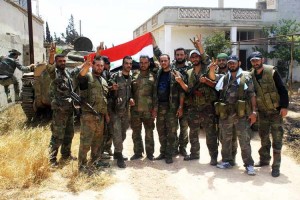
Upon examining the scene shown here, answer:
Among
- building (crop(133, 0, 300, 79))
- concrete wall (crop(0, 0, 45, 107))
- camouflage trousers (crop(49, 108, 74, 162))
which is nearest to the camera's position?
camouflage trousers (crop(49, 108, 74, 162))

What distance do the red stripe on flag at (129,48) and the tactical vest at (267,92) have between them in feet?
11.1

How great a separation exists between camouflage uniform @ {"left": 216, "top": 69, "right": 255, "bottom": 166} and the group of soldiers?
1cm

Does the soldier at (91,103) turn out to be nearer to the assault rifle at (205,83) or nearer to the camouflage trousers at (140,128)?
the camouflage trousers at (140,128)

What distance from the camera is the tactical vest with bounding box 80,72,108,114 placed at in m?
4.75

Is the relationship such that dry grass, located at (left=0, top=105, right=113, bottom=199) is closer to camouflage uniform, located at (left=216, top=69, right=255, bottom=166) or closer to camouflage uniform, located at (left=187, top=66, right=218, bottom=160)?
camouflage uniform, located at (left=187, top=66, right=218, bottom=160)

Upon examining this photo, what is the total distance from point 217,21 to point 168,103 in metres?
14.7

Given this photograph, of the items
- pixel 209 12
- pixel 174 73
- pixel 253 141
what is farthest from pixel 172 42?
pixel 174 73

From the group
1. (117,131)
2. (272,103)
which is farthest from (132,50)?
(272,103)

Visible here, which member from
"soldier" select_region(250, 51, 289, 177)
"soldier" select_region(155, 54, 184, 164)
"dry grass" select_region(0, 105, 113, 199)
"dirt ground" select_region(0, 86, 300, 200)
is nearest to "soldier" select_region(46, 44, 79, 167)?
"dry grass" select_region(0, 105, 113, 199)

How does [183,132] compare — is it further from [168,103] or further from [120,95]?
[120,95]

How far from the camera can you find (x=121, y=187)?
4371 mm

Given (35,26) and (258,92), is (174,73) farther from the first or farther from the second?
(35,26)

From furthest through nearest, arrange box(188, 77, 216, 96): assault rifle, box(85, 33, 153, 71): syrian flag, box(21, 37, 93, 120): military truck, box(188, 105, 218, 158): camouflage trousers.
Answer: box(85, 33, 153, 71): syrian flag, box(21, 37, 93, 120): military truck, box(188, 105, 218, 158): camouflage trousers, box(188, 77, 216, 96): assault rifle

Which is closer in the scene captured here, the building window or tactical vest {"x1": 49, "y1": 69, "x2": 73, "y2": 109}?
tactical vest {"x1": 49, "y1": 69, "x2": 73, "y2": 109}
